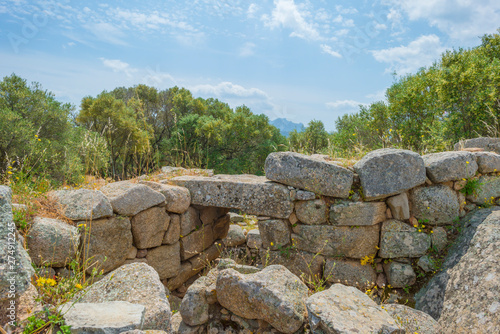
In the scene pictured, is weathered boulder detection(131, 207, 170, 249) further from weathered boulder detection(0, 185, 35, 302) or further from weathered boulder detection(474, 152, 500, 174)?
weathered boulder detection(474, 152, 500, 174)

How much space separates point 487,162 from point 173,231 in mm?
5255

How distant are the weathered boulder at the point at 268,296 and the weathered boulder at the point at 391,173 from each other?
208 centimetres

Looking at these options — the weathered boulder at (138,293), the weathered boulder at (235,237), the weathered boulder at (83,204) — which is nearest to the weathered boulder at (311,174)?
the weathered boulder at (83,204)

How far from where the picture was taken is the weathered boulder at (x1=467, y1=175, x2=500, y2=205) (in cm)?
509

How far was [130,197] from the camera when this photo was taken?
4844 mm

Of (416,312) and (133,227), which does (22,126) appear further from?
(416,312)

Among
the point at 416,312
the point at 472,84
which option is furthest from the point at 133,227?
the point at 472,84

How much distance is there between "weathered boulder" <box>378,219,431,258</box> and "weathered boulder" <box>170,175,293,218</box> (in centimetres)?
154

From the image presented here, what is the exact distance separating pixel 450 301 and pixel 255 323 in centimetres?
242

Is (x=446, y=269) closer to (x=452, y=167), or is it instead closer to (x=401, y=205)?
(x=401, y=205)

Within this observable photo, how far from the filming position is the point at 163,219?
17.5 ft

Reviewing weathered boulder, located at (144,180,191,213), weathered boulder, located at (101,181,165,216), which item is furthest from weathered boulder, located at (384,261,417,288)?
weathered boulder, located at (101,181,165,216)

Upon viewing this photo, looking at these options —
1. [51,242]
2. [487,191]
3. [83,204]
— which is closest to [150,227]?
[83,204]

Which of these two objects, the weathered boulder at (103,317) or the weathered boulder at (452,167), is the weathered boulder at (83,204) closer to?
the weathered boulder at (103,317)
